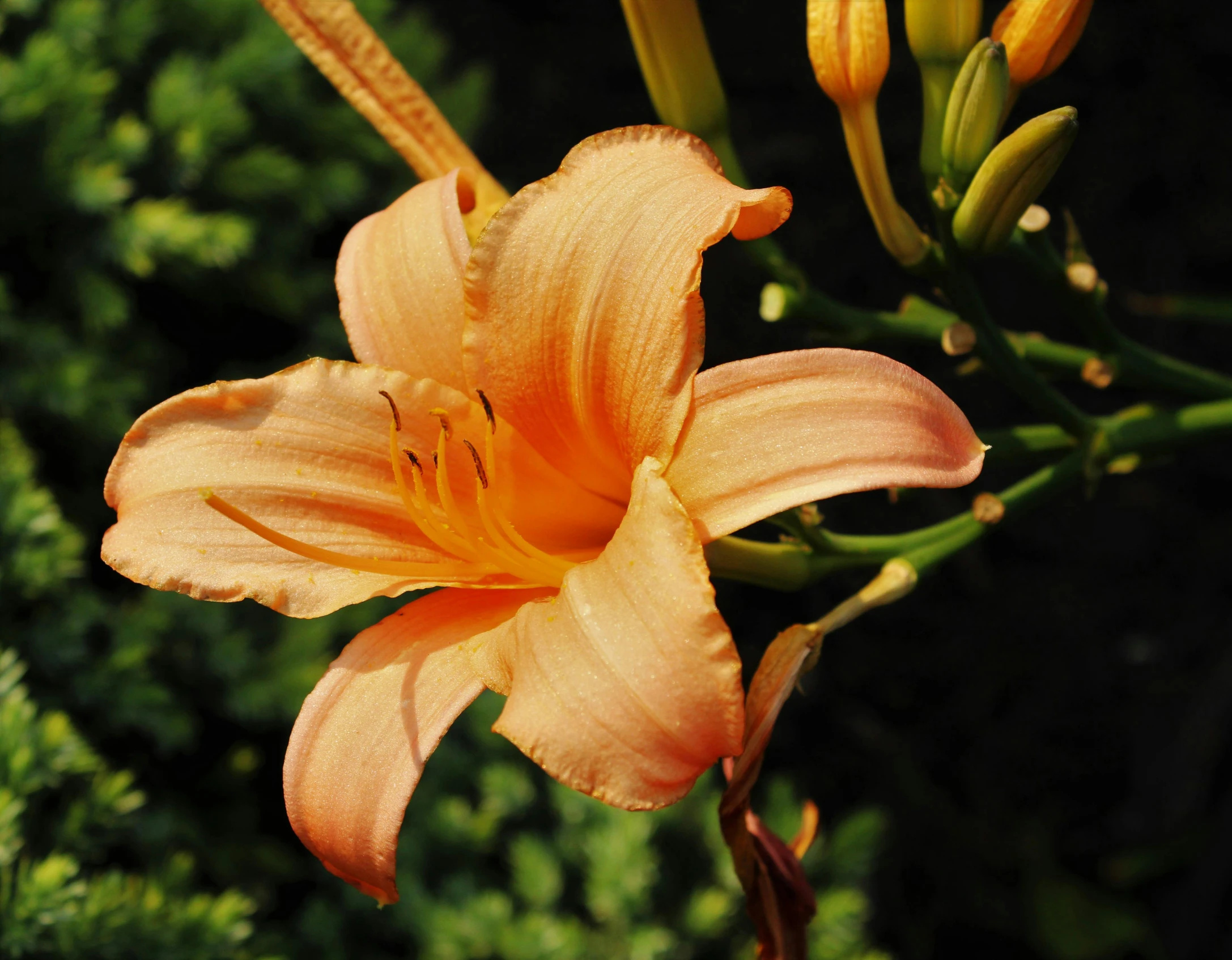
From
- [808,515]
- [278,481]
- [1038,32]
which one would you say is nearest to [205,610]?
[278,481]

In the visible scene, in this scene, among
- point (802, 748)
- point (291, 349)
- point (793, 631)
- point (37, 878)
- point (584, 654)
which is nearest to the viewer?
point (584, 654)

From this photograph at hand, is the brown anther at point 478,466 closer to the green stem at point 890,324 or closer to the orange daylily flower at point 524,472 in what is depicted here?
the orange daylily flower at point 524,472

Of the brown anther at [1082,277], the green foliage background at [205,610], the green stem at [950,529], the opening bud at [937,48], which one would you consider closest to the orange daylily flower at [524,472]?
the green stem at [950,529]

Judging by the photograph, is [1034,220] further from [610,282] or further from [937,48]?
[610,282]

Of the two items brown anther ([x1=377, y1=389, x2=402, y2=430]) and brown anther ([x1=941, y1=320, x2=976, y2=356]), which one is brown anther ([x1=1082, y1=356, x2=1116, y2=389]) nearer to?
brown anther ([x1=941, y1=320, x2=976, y2=356])

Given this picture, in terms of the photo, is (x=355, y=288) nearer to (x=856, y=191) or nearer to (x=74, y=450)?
(x=74, y=450)

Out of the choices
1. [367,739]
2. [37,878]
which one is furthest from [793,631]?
[37,878]
